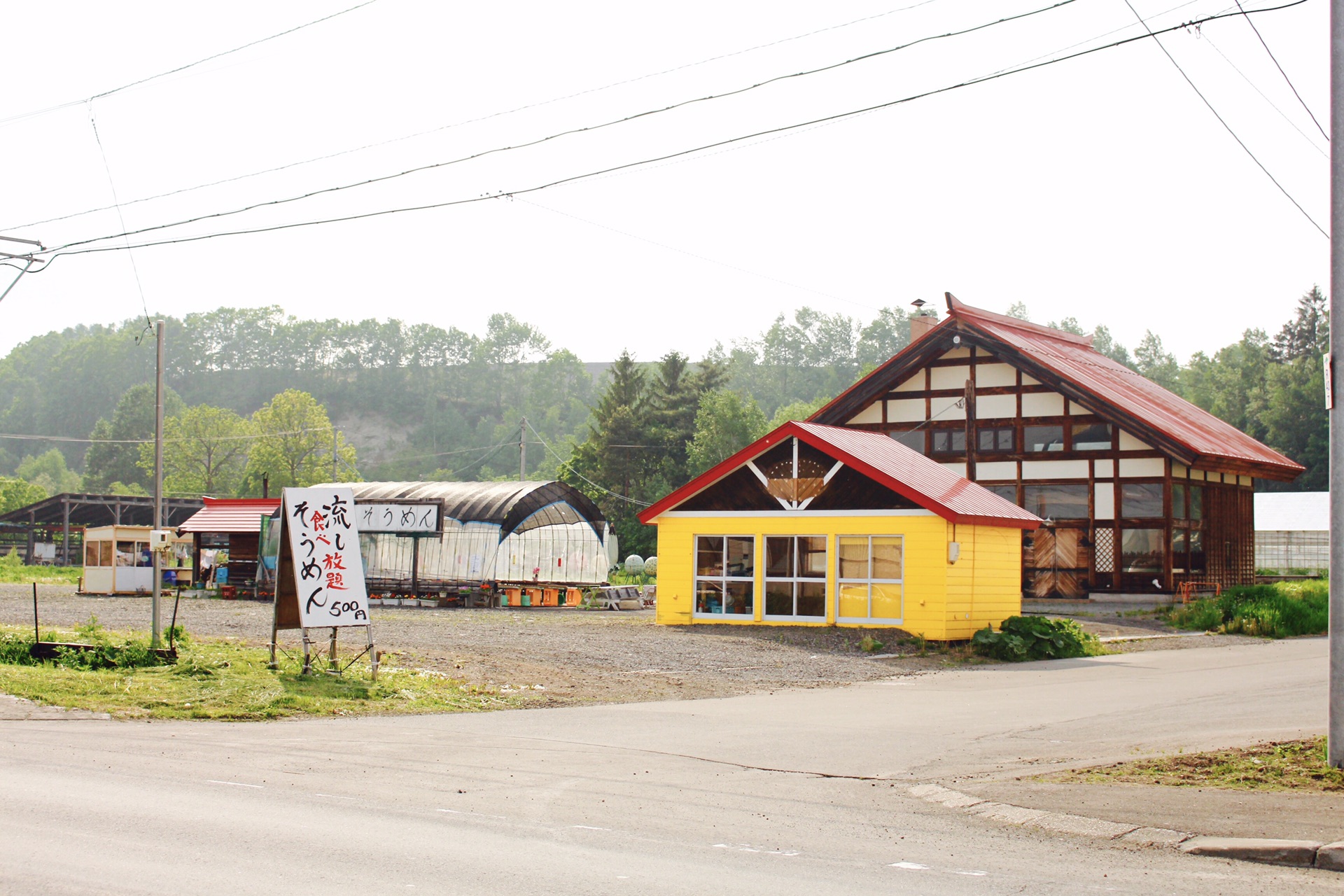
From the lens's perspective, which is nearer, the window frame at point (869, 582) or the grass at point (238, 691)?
the grass at point (238, 691)

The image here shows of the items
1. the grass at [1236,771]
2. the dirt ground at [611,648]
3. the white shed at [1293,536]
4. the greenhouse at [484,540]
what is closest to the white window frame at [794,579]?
the dirt ground at [611,648]

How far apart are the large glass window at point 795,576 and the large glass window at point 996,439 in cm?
1310

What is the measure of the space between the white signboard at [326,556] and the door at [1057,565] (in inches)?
923

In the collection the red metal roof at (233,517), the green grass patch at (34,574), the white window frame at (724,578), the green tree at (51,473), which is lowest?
the green grass patch at (34,574)

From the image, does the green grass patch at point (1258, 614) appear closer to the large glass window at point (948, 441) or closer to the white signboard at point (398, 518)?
the large glass window at point (948, 441)

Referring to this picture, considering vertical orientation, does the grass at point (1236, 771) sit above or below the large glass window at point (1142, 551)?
below

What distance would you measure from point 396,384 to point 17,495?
72.6 metres

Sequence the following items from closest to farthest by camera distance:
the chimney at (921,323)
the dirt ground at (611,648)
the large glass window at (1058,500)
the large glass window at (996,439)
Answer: the dirt ground at (611,648) < the large glass window at (1058,500) < the large glass window at (996,439) < the chimney at (921,323)

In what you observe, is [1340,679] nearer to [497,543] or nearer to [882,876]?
[882,876]

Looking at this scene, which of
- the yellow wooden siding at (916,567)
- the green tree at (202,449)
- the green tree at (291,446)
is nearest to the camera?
the yellow wooden siding at (916,567)

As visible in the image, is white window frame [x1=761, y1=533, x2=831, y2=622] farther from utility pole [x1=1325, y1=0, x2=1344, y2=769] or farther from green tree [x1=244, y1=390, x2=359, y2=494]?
green tree [x1=244, y1=390, x2=359, y2=494]

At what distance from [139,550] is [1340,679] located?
4682 centimetres

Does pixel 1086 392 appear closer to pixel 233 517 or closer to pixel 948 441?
pixel 948 441

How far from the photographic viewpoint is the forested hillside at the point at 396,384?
99.8 meters
